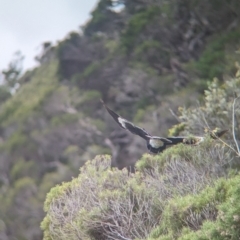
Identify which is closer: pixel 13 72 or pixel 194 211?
pixel 194 211

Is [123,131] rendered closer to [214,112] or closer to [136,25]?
[136,25]

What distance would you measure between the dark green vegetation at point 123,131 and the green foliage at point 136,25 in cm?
7

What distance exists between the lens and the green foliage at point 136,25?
2714 cm

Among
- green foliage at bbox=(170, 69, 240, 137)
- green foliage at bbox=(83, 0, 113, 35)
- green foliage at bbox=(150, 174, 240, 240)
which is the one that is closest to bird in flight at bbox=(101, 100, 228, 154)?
green foliage at bbox=(150, 174, 240, 240)

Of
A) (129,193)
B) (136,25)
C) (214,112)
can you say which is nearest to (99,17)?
(136,25)

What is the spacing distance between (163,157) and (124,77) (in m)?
19.3

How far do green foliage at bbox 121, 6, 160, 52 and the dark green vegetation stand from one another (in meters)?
Answer: 0.07

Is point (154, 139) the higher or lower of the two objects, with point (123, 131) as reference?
lower

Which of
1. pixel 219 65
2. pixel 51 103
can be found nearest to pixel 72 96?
pixel 51 103

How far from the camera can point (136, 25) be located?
91.3ft

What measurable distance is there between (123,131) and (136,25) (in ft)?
16.8

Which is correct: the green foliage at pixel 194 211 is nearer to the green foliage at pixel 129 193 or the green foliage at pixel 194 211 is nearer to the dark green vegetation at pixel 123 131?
the dark green vegetation at pixel 123 131

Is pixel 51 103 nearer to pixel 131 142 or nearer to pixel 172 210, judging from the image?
pixel 131 142

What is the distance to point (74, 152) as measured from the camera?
28.8 m
